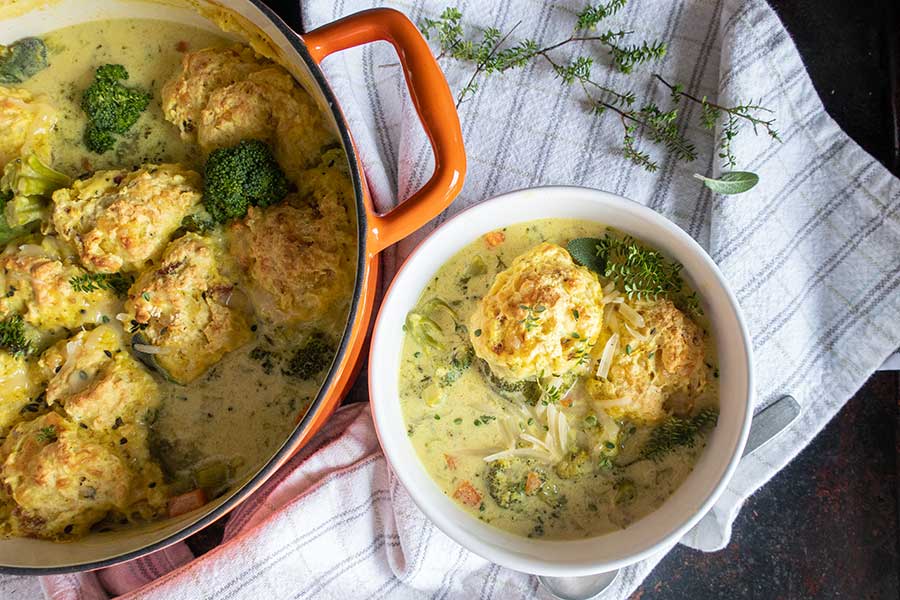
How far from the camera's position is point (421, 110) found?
2.10 m

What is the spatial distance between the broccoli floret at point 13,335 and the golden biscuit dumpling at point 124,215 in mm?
286

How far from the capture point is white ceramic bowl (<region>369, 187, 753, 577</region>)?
7.25 ft

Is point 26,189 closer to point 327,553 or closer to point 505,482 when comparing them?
point 327,553

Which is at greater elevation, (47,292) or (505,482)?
(505,482)

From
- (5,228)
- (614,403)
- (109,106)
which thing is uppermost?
(614,403)

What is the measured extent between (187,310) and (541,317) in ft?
3.46

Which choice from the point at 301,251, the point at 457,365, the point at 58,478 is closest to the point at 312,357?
the point at 301,251

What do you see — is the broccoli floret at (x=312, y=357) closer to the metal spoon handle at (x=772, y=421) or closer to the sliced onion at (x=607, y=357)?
the sliced onion at (x=607, y=357)

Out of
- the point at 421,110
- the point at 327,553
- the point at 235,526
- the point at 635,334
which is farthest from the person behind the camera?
the point at 235,526

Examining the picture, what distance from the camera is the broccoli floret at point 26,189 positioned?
2.47 m

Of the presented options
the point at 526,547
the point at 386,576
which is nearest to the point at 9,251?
the point at 386,576

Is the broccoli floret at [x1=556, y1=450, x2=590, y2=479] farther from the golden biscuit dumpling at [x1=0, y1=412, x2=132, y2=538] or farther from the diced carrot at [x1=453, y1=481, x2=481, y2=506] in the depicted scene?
the golden biscuit dumpling at [x1=0, y1=412, x2=132, y2=538]

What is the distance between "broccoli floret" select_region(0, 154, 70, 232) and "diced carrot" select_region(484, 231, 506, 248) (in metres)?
1.35

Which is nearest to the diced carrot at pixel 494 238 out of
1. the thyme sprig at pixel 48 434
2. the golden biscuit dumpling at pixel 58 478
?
the golden biscuit dumpling at pixel 58 478
